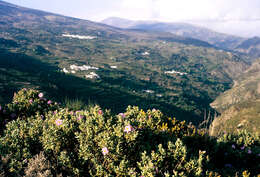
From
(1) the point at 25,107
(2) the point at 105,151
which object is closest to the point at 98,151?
(2) the point at 105,151

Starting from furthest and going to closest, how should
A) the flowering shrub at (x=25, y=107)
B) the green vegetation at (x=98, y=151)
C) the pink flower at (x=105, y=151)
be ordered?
the flowering shrub at (x=25, y=107) < the pink flower at (x=105, y=151) < the green vegetation at (x=98, y=151)

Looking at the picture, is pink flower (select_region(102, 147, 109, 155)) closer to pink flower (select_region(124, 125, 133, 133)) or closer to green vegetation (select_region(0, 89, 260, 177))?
green vegetation (select_region(0, 89, 260, 177))

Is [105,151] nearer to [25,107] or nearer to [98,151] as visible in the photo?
[98,151]

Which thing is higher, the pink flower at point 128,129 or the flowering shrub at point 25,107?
the pink flower at point 128,129

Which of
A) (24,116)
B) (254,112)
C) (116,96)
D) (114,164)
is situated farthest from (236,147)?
(116,96)

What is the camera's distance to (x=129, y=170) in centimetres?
679

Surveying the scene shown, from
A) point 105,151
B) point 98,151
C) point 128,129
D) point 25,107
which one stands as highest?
point 128,129

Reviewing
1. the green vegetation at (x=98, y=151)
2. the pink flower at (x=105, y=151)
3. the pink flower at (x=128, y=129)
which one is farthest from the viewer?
the pink flower at (x=128, y=129)

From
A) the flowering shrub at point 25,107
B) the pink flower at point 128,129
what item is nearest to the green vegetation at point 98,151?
the pink flower at point 128,129

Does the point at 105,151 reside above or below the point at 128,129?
below

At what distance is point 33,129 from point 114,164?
3950 millimetres

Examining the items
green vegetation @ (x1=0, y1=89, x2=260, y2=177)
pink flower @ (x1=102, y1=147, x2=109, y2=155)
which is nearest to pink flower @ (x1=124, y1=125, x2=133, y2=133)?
green vegetation @ (x1=0, y1=89, x2=260, y2=177)

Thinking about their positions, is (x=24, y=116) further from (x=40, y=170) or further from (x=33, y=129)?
(x=40, y=170)

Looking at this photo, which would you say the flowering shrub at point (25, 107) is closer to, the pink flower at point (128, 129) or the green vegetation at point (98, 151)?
the green vegetation at point (98, 151)
